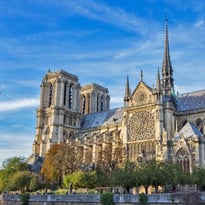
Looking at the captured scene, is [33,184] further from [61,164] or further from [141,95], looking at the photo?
[141,95]

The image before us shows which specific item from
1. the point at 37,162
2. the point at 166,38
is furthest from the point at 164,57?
the point at 37,162

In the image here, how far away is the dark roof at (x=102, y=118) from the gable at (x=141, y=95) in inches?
440

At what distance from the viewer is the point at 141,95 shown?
6419cm

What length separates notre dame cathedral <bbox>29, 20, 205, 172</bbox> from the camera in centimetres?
5456

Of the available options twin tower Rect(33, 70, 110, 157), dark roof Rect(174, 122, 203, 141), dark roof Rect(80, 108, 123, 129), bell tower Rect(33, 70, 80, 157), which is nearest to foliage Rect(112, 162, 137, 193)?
dark roof Rect(174, 122, 203, 141)

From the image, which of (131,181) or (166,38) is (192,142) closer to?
(131,181)

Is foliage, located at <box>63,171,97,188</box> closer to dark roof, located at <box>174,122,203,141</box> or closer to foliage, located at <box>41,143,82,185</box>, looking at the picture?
foliage, located at <box>41,143,82,185</box>

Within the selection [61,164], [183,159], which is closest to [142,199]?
[183,159]

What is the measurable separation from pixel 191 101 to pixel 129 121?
12523 mm

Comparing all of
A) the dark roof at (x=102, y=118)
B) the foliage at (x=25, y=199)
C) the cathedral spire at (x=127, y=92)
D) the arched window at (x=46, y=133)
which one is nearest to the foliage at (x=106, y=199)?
the foliage at (x=25, y=199)

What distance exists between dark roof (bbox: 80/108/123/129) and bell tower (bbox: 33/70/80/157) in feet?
8.77

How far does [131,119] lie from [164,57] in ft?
67.9

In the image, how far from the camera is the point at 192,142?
2035 inches

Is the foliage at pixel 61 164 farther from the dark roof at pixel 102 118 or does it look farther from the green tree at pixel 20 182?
the dark roof at pixel 102 118
